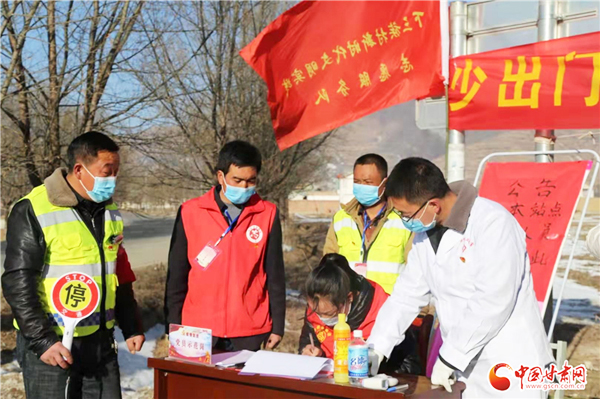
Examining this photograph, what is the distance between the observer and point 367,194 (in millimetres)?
3646

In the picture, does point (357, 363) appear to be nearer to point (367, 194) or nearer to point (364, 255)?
point (364, 255)

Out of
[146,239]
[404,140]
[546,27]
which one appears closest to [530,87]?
[546,27]

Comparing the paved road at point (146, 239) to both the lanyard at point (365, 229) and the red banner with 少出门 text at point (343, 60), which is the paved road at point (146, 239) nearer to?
the red banner with 少出门 text at point (343, 60)

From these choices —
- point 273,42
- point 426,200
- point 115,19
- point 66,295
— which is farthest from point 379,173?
point 115,19

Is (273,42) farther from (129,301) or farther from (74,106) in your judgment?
(129,301)

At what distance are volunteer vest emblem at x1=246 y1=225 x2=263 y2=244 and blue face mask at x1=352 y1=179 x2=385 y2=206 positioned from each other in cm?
66

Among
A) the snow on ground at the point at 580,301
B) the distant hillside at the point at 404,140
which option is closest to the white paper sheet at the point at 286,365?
the snow on ground at the point at 580,301

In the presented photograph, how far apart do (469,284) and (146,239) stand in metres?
8.92

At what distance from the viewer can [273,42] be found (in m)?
5.59

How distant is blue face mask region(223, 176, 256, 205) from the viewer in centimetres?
324

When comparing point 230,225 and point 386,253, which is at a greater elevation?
point 230,225

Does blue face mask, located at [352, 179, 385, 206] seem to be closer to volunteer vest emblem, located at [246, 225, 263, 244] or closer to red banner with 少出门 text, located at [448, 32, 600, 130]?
volunteer vest emblem, located at [246, 225, 263, 244]

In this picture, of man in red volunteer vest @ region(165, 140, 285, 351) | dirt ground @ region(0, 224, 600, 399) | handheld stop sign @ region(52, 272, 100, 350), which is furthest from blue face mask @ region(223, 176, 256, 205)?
dirt ground @ region(0, 224, 600, 399)

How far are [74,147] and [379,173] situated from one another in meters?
1.63
